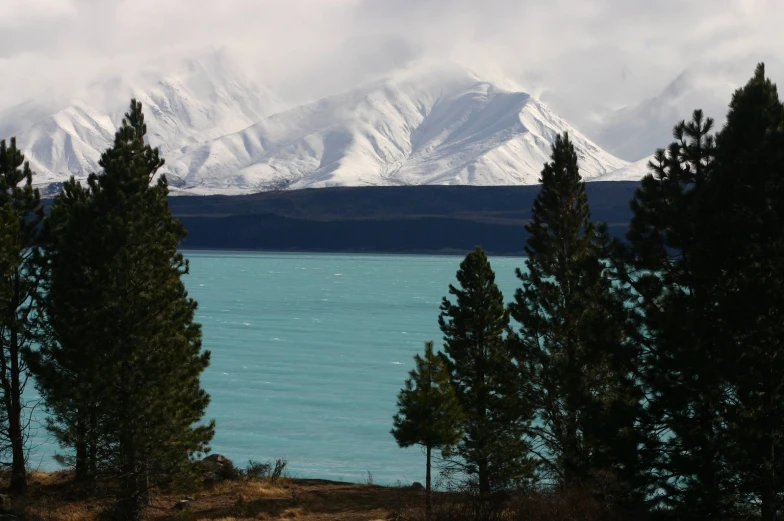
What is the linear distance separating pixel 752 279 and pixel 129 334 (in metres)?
17.1

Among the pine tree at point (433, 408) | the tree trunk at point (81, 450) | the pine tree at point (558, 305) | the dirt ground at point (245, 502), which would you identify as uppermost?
the pine tree at point (558, 305)

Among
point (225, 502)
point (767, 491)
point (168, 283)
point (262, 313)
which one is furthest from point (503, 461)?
→ point (262, 313)

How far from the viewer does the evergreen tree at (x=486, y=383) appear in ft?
116

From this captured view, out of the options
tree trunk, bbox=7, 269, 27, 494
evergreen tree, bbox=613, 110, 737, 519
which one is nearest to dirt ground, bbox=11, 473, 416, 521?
tree trunk, bbox=7, 269, 27, 494

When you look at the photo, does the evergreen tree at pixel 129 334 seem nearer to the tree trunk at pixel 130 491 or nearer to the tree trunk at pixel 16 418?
the tree trunk at pixel 130 491

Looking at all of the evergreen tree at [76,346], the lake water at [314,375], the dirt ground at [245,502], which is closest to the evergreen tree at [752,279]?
the dirt ground at [245,502]

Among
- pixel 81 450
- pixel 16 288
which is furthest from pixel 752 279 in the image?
pixel 16 288

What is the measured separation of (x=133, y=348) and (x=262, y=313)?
318ft

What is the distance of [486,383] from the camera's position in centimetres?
3600

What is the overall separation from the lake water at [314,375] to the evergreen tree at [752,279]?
31583 mm

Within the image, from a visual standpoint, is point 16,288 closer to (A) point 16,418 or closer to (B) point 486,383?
(A) point 16,418

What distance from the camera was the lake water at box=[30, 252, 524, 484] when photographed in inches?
2213

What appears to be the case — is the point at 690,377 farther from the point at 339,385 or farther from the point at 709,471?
the point at 339,385

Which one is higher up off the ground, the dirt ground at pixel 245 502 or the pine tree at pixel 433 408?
the pine tree at pixel 433 408
